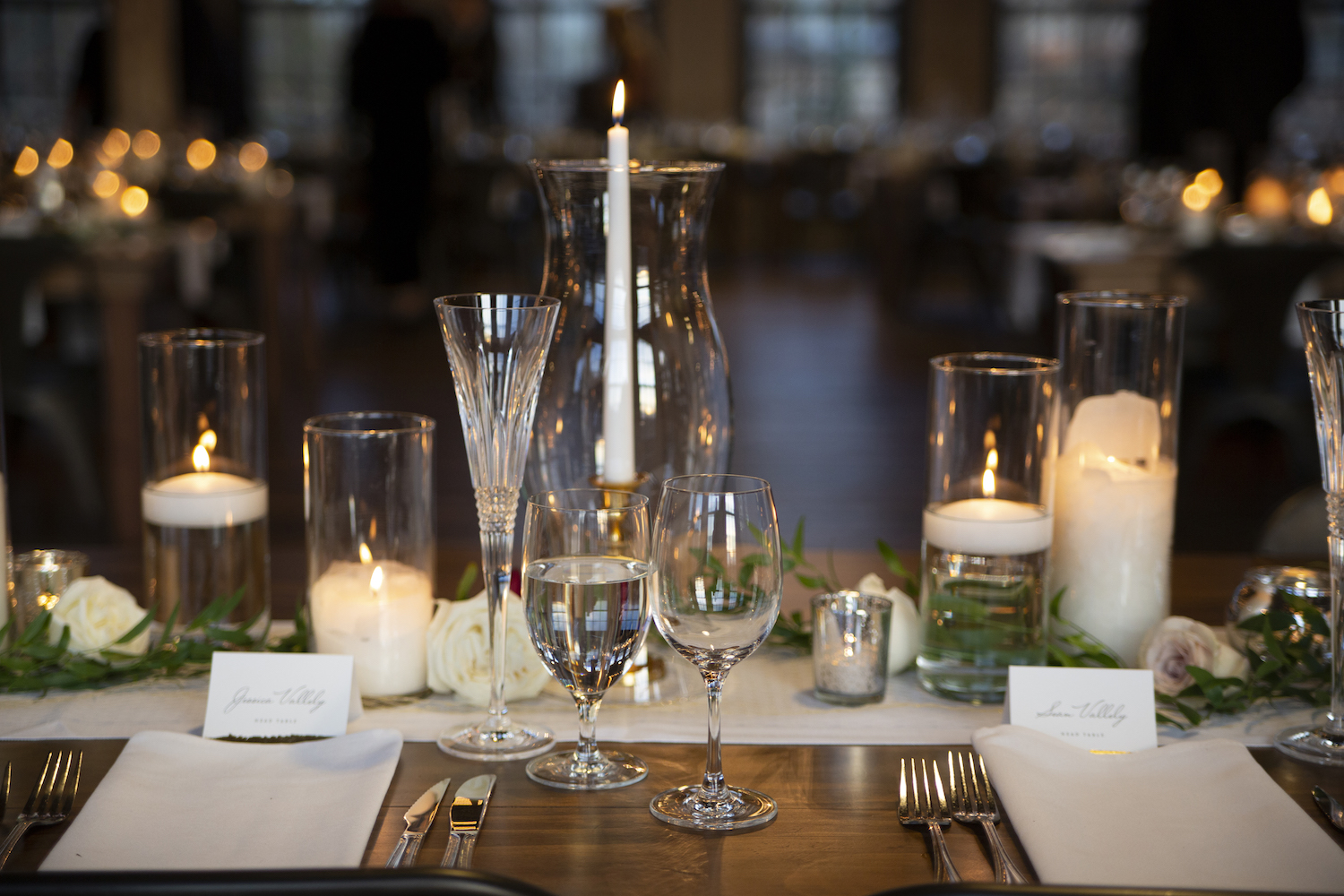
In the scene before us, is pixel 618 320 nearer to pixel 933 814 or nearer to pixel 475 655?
pixel 475 655

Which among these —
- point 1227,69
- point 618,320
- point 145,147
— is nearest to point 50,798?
point 618,320

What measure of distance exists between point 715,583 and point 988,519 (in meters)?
0.28

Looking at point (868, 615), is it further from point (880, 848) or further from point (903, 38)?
point (903, 38)

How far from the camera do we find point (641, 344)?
Result: 926mm

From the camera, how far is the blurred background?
356 centimetres

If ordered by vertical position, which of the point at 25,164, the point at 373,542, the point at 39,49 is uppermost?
the point at 39,49

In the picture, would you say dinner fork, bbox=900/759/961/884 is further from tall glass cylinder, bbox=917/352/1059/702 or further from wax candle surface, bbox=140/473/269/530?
wax candle surface, bbox=140/473/269/530

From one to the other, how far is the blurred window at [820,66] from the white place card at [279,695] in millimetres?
10368

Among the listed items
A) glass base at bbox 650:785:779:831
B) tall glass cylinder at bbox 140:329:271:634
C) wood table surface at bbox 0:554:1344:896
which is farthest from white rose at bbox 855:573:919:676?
tall glass cylinder at bbox 140:329:271:634

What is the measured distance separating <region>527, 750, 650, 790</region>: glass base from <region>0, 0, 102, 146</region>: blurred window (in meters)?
10.8

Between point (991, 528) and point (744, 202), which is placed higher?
point (744, 202)

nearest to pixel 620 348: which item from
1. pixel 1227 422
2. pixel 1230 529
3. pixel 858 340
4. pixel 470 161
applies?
pixel 1230 529

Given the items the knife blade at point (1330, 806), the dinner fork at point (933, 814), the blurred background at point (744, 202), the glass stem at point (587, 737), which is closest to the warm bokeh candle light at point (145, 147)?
the blurred background at point (744, 202)

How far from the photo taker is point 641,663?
3.12ft
